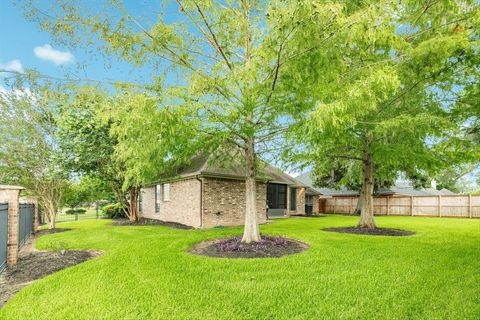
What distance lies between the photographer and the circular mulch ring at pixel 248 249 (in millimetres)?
7422

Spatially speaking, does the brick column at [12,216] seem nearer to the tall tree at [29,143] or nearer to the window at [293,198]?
the tall tree at [29,143]

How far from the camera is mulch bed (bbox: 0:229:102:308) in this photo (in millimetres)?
5461

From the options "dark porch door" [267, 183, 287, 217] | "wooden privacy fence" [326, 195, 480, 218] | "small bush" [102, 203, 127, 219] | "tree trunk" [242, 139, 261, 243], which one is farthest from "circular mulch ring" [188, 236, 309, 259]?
"wooden privacy fence" [326, 195, 480, 218]

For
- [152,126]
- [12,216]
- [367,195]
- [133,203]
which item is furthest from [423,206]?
[12,216]

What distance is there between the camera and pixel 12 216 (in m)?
6.95

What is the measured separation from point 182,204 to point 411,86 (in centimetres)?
1211

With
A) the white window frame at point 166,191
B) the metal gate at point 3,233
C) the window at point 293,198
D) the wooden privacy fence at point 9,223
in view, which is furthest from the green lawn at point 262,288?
the window at point 293,198

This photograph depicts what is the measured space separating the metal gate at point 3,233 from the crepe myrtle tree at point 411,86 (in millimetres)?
6669

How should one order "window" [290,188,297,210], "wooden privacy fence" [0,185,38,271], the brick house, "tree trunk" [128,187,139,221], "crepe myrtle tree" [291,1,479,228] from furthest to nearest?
1. "window" [290,188,297,210]
2. "tree trunk" [128,187,139,221]
3. the brick house
4. "crepe myrtle tree" [291,1,479,228]
5. "wooden privacy fence" [0,185,38,271]

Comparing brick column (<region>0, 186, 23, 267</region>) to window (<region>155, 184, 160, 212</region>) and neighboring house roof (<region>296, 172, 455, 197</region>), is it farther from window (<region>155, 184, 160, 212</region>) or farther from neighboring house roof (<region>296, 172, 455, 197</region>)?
neighboring house roof (<region>296, 172, 455, 197</region>)

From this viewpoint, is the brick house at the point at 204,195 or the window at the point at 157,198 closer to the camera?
the brick house at the point at 204,195

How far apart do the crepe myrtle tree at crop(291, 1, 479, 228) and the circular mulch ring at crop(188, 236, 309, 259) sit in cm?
274

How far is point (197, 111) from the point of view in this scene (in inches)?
278

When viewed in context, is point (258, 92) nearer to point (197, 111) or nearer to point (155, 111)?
point (197, 111)
